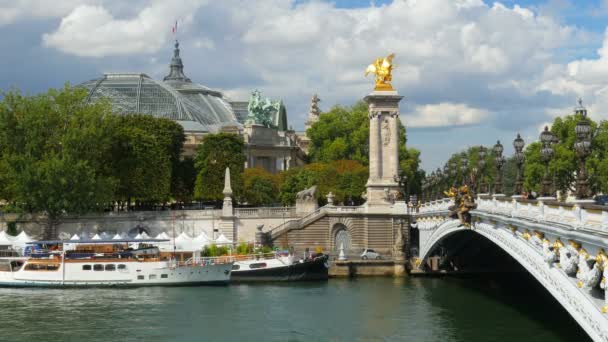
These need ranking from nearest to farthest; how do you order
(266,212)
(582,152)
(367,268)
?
(582,152), (367,268), (266,212)

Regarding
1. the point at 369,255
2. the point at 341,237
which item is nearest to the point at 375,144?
the point at 341,237

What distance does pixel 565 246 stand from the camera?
842 inches

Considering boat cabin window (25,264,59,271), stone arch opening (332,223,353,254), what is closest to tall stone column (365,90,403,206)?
stone arch opening (332,223,353,254)

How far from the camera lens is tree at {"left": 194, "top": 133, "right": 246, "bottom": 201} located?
231 ft

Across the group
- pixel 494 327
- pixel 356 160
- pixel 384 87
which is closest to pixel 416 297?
pixel 494 327

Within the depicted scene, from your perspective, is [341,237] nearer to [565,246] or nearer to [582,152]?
[565,246]

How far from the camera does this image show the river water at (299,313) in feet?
107

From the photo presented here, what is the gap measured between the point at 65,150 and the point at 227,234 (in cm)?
1228

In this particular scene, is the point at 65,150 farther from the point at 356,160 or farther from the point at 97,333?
the point at 356,160

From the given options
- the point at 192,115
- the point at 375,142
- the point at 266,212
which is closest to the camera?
the point at 375,142

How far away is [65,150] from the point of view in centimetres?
5934

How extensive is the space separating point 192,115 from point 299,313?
77.1 meters

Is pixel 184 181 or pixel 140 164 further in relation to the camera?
pixel 184 181

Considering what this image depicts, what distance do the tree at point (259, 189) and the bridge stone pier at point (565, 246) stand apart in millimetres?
44928
